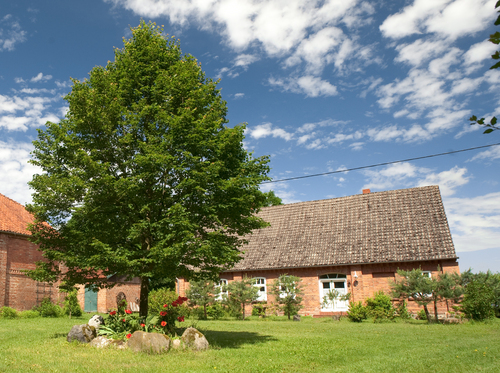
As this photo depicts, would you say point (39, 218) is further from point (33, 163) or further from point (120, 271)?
point (120, 271)

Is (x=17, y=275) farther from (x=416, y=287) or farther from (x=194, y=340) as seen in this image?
(x=416, y=287)

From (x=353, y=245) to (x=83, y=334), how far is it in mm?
17901

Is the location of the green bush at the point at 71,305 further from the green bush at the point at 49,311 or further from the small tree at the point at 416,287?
the small tree at the point at 416,287

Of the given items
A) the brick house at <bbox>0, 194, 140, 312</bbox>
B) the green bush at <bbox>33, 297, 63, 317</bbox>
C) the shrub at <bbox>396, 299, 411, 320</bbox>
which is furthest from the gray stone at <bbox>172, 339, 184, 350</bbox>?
the green bush at <bbox>33, 297, 63, 317</bbox>

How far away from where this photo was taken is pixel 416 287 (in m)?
18.8

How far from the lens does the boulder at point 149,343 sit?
984 cm

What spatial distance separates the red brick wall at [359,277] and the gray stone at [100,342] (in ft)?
52.6

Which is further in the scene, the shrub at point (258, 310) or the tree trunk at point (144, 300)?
the shrub at point (258, 310)

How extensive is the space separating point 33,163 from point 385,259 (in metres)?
19.0

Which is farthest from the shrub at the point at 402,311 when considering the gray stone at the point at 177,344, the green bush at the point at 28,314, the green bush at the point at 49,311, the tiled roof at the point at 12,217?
the tiled roof at the point at 12,217

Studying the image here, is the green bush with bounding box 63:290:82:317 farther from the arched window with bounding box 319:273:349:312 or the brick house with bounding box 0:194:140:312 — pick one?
the arched window with bounding box 319:273:349:312

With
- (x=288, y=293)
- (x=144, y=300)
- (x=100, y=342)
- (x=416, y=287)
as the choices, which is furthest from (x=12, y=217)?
(x=416, y=287)

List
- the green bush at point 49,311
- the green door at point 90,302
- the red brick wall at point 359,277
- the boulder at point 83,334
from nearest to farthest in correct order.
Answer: the boulder at point 83,334 → the red brick wall at point 359,277 → the green bush at point 49,311 → the green door at point 90,302

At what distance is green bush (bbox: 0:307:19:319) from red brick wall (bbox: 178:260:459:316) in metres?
14.1
